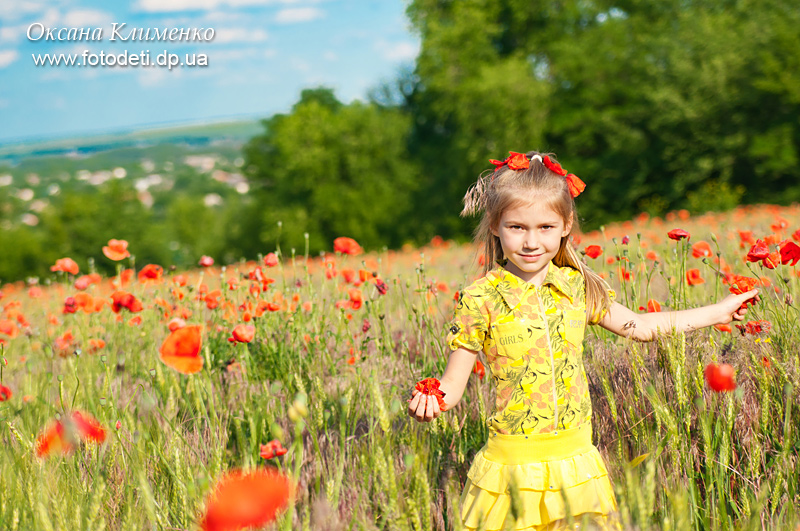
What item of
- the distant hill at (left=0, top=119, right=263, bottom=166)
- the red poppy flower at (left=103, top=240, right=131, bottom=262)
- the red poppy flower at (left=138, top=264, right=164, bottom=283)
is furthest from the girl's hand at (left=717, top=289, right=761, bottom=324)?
the distant hill at (left=0, top=119, right=263, bottom=166)

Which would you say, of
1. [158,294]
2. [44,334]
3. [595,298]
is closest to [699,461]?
[595,298]

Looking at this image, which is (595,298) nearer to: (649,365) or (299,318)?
(649,365)

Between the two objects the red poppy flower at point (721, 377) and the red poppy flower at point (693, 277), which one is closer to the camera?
the red poppy flower at point (721, 377)

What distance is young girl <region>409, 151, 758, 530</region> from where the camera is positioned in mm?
1848

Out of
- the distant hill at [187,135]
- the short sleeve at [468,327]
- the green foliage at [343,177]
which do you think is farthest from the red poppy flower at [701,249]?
the distant hill at [187,135]

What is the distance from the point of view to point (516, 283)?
6.57 feet

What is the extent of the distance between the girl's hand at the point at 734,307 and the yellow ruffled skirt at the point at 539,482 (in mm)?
603

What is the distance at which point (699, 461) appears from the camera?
82.8 inches

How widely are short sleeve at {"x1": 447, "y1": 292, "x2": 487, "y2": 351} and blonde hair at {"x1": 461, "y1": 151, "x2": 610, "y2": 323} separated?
215 millimetres

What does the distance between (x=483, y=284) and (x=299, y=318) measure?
49.7 inches

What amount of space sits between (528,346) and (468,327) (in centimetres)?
19

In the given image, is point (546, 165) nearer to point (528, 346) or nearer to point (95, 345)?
point (528, 346)

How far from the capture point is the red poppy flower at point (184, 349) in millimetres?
1663

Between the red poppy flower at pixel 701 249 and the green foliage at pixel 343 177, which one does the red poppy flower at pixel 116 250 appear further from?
the green foliage at pixel 343 177
